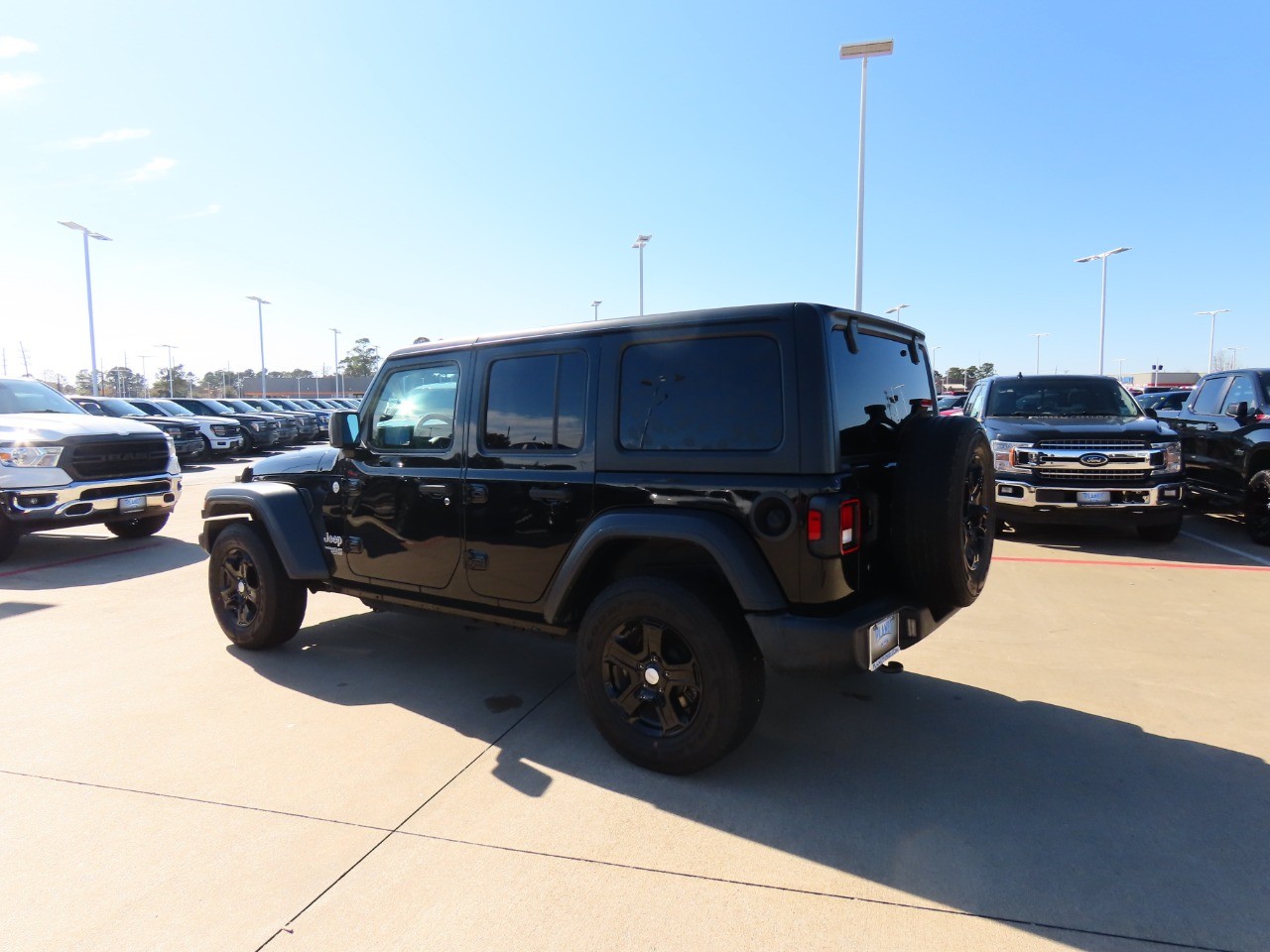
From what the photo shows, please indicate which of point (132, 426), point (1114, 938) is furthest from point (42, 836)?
point (132, 426)

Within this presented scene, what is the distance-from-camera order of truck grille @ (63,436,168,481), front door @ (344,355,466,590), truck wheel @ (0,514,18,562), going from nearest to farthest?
front door @ (344,355,466,590)
truck wheel @ (0,514,18,562)
truck grille @ (63,436,168,481)

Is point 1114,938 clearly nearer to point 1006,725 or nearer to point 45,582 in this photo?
point 1006,725

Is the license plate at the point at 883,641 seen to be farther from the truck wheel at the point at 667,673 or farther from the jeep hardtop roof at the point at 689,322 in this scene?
the jeep hardtop roof at the point at 689,322

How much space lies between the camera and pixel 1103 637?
4.95 metres

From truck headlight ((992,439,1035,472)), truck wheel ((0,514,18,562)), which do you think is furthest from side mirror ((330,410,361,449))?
truck headlight ((992,439,1035,472))

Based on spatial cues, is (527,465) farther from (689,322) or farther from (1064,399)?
(1064,399)

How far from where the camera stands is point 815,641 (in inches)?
111

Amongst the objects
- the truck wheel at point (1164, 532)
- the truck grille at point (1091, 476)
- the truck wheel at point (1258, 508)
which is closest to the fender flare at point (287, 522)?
the truck grille at point (1091, 476)

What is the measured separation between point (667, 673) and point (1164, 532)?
7288 mm

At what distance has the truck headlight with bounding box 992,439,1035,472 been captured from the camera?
25.3 feet

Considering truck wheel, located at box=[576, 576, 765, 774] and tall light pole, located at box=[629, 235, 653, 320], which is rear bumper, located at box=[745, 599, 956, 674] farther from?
tall light pole, located at box=[629, 235, 653, 320]

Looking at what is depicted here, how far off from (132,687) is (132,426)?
540cm

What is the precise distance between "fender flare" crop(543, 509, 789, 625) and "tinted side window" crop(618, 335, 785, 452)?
316 millimetres

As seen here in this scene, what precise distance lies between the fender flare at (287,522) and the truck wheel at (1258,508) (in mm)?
9098
